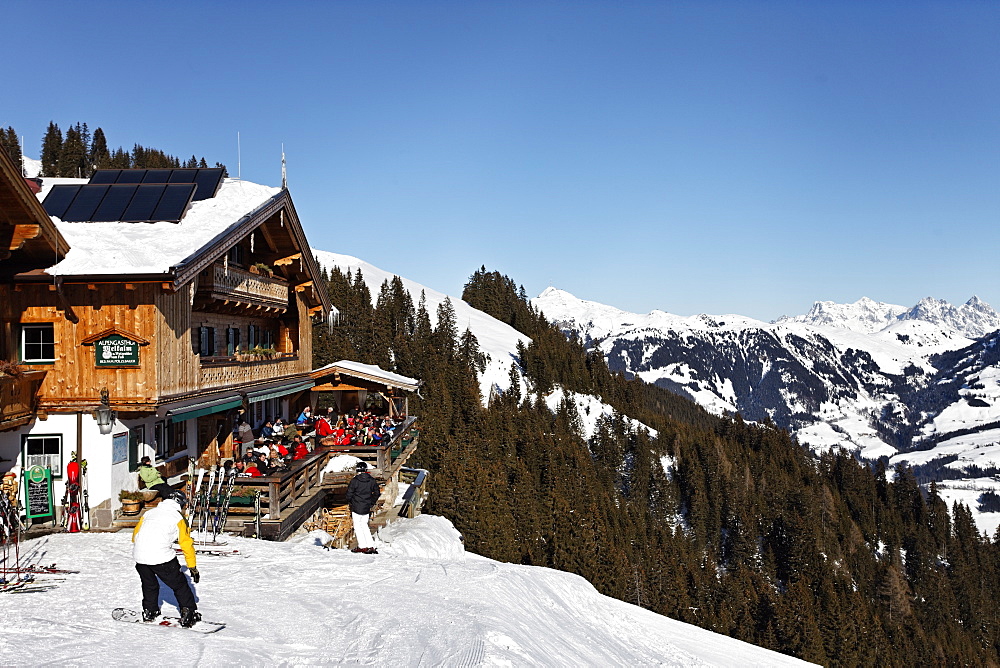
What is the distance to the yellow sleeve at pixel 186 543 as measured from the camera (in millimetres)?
8078

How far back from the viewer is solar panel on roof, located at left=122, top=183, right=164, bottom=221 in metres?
18.5

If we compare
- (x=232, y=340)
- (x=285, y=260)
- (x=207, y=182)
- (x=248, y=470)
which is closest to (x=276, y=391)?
(x=232, y=340)

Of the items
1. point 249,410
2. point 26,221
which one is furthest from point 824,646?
point 26,221

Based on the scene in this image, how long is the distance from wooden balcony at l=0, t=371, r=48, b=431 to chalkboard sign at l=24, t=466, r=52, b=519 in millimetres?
1083

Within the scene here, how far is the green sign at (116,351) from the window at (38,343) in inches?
41.1

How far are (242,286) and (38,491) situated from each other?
27.2ft

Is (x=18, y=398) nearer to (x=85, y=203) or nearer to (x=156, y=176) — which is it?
(x=85, y=203)

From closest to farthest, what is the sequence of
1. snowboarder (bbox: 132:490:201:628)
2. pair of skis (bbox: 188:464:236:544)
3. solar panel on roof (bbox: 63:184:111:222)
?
snowboarder (bbox: 132:490:201:628)
pair of skis (bbox: 188:464:236:544)
solar panel on roof (bbox: 63:184:111:222)

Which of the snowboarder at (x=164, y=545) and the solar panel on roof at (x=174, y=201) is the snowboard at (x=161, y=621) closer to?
the snowboarder at (x=164, y=545)

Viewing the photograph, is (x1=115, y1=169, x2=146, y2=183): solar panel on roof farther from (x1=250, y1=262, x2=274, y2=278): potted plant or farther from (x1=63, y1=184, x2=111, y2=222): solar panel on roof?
(x1=250, y1=262, x2=274, y2=278): potted plant

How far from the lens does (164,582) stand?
848 centimetres

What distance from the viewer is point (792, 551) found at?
95375mm

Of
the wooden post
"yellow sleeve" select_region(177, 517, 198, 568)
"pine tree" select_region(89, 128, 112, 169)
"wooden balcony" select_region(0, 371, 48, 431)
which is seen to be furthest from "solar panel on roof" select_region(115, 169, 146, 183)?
"pine tree" select_region(89, 128, 112, 169)

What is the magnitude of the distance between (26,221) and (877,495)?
136m
